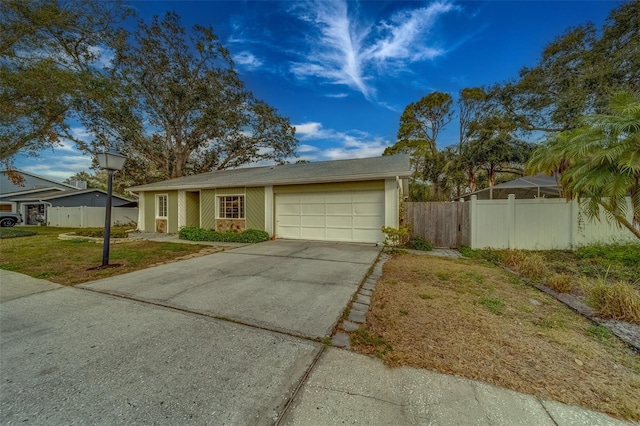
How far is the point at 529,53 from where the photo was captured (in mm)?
13750

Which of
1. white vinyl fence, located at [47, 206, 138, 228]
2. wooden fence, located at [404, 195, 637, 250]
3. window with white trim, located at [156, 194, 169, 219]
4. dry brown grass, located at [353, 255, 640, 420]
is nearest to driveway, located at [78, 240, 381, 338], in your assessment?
dry brown grass, located at [353, 255, 640, 420]

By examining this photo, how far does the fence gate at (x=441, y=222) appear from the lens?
811 cm

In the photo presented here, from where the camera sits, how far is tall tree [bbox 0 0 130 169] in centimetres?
980

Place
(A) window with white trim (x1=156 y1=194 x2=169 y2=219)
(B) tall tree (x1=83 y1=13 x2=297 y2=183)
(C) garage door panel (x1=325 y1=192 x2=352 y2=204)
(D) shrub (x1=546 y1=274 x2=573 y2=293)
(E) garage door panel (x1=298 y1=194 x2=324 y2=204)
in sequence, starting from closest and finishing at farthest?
1. (D) shrub (x1=546 y1=274 x2=573 y2=293)
2. (C) garage door panel (x1=325 y1=192 x2=352 y2=204)
3. (E) garage door panel (x1=298 y1=194 x2=324 y2=204)
4. (A) window with white trim (x1=156 y1=194 x2=169 y2=219)
5. (B) tall tree (x1=83 y1=13 x2=297 y2=183)

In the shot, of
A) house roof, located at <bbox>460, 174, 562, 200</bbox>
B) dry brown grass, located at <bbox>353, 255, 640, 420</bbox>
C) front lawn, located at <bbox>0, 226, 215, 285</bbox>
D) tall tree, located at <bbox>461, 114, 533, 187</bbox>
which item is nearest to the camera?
dry brown grass, located at <bbox>353, 255, 640, 420</bbox>

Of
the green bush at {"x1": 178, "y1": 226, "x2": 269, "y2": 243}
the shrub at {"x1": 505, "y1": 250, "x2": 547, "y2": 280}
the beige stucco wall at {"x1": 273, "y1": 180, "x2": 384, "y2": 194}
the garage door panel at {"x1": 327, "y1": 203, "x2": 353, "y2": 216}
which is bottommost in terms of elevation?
the shrub at {"x1": 505, "y1": 250, "x2": 547, "y2": 280}

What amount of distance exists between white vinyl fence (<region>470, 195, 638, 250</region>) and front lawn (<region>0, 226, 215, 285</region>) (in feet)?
27.7

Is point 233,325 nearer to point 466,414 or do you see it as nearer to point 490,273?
point 466,414

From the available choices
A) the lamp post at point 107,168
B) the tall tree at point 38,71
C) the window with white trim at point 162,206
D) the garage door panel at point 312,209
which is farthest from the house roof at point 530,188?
the tall tree at point 38,71

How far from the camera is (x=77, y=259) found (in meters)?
6.61

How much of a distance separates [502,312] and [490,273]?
2.28 meters

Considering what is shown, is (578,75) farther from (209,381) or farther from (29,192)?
(29,192)

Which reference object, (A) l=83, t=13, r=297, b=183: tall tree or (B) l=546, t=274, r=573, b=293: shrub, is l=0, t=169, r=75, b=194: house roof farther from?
(B) l=546, t=274, r=573, b=293: shrub

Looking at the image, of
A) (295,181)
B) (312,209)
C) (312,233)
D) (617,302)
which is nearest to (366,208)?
(312,209)
